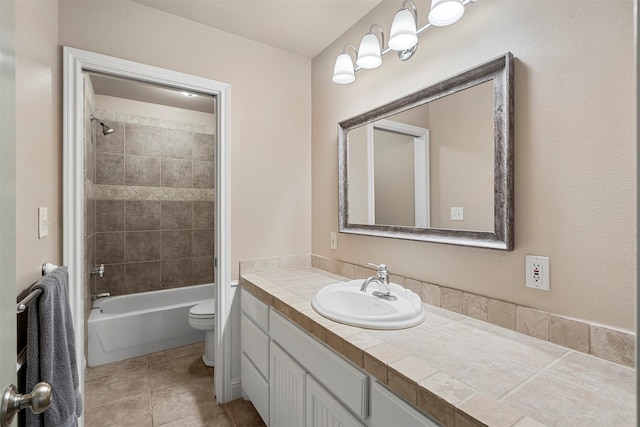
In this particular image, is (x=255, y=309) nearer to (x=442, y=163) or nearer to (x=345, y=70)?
(x=442, y=163)

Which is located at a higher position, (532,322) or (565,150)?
(565,150)

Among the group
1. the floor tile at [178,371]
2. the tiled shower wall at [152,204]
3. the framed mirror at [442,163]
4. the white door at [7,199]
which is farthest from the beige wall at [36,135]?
the tiled shower wall at [152,204]

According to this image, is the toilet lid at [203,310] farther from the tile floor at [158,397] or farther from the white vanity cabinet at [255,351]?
the white vanity cabinet at [255,351]

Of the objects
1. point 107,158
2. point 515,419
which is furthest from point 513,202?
point 107,158

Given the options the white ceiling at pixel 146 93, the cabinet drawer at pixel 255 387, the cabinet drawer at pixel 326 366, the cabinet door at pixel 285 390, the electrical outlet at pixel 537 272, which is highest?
the white ceiling at pixel 146 93

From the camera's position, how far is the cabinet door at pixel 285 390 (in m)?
1.30

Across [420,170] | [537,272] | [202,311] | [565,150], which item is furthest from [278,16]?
[202,311]

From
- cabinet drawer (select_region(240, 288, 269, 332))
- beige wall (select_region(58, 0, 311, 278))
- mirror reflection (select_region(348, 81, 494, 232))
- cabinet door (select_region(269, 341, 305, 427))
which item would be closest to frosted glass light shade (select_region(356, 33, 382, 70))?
mirror reflection (select_region(348, 81, 494, 232))

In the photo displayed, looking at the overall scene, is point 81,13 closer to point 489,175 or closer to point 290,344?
point 290,344

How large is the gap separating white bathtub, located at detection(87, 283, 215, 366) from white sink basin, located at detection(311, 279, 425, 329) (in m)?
1.90

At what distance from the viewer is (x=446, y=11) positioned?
121 cm

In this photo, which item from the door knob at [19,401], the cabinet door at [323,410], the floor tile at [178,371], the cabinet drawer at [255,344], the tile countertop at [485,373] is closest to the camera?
the door knob at [19,401]

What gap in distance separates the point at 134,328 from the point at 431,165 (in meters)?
2.64

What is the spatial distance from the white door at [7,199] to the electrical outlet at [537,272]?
1.41m
